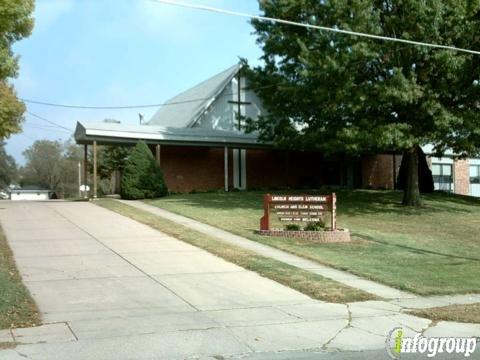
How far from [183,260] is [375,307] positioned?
4968 mm

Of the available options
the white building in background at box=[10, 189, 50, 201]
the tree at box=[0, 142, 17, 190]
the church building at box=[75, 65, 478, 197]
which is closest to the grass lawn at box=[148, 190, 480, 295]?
the church building at box=[75, 65, 478, 197]

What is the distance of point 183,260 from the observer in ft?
42.9

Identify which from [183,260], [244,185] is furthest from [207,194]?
[183,260]

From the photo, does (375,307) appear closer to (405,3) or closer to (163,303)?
(163,303)

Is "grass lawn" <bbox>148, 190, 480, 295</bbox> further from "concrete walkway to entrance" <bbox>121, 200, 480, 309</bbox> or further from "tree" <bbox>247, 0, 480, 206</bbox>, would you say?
"tree" <bbox>247, 0, 480, 206</bbox>

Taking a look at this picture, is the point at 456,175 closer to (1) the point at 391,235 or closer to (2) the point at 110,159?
(2) the point at 110,159

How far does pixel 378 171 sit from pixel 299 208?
75.8ft

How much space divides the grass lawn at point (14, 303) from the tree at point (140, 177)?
15796mm

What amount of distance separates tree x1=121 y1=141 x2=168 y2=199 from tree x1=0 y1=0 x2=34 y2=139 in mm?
5921

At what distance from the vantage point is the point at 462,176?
42844mm

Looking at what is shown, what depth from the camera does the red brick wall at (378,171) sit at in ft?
126

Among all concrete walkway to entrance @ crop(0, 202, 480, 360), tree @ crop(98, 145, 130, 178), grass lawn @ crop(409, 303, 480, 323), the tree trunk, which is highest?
tree @ crop(98, 145, 130, 178)

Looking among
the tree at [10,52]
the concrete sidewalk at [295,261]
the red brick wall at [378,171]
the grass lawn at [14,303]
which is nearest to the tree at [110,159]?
the red brick wall at [378,171]

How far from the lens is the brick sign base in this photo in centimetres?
1659
